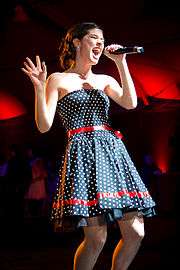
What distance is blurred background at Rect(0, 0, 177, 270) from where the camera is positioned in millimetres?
8273

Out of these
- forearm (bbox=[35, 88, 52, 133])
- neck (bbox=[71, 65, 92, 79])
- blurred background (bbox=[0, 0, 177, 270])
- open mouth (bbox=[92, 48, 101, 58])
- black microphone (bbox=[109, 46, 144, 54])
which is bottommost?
blurred background (bbox=[0, 0, 177, 270])

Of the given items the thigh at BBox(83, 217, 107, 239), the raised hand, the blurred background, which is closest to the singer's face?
the raised hand

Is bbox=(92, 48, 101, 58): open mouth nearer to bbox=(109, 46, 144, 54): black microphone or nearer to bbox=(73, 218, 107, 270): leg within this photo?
bbox=(109, 46, 144, 54): black microphone

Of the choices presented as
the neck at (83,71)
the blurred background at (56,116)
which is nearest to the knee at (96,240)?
the neck at (83,71)

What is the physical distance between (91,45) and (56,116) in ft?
23.1

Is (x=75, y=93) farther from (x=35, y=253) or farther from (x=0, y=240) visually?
(x=0, y=240)

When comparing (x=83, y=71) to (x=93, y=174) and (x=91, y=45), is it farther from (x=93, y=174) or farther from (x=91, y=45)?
(x=93, y=174)

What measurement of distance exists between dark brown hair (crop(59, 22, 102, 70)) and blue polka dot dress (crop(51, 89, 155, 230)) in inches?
14.0

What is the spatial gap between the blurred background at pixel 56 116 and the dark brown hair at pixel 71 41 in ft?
10.3

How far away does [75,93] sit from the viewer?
288 cm

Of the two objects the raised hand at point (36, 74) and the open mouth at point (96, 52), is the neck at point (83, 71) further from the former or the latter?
the raised hand at point (36, 74)

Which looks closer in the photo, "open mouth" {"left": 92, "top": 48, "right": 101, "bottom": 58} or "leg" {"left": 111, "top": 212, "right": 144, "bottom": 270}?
"leg" {"left": 111, "top": 212, "right": 144, "bottom": 270}

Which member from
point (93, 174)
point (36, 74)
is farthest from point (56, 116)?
point (93, 174)

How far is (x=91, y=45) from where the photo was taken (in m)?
2.97
